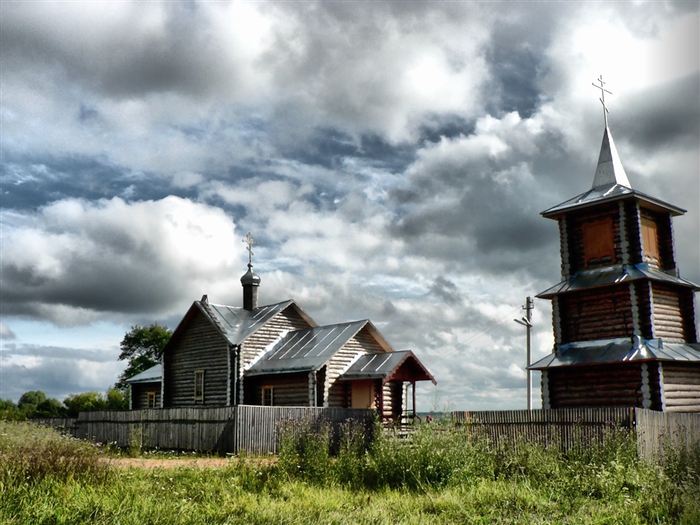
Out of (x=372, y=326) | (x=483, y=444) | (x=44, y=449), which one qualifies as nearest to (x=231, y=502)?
(x=44, y=449)

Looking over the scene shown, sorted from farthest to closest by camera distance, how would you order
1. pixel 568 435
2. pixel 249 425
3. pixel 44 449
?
pixel 249 425 < pixel 568 435 < pixel 44 449

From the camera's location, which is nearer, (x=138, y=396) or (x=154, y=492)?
(x=154, y=492)

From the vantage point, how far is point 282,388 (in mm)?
28594

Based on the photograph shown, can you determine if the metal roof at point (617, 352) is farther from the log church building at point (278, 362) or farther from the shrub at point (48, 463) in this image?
the shrub at point (48, 463)

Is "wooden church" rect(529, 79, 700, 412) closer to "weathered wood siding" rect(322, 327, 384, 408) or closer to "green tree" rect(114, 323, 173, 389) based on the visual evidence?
"weathered wood siding" rect(322, 327, 384, 408)

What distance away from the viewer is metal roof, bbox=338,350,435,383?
26.9m

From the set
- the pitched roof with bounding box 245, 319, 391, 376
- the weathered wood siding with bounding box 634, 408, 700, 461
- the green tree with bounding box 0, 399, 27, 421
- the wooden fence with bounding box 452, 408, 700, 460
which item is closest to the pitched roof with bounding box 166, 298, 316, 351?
the pitched roof with bounding box 245, 319, 391, 376

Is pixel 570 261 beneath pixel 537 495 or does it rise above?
above

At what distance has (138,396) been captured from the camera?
126 ft

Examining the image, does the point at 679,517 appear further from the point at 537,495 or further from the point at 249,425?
the point at 249,425

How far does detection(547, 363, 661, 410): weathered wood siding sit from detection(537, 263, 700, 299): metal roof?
2.63m

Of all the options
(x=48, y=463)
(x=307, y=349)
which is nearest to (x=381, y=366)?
(x=307, y=349)

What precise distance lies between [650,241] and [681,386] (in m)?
5.09

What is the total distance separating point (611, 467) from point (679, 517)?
296cm
